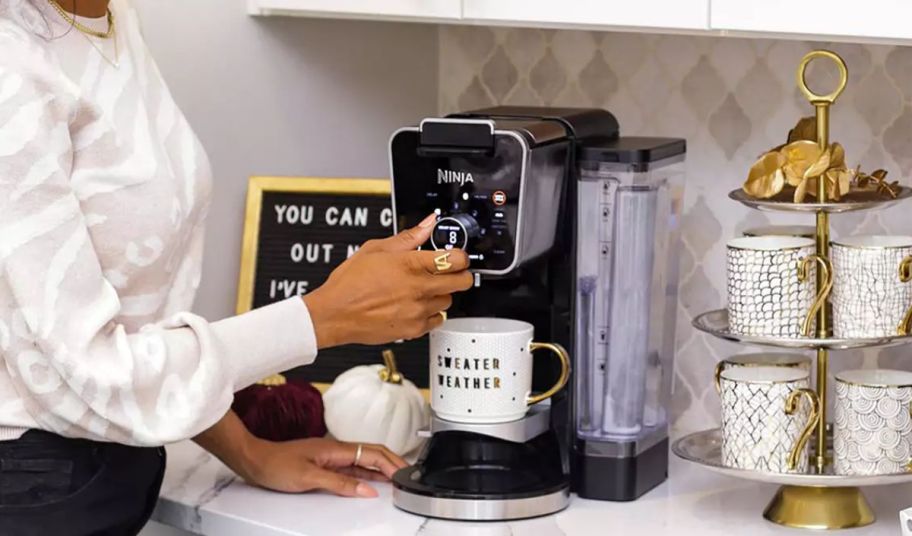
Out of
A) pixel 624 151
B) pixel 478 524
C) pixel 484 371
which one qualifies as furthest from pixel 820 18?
pixel 478 524

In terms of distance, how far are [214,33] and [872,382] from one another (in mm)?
900

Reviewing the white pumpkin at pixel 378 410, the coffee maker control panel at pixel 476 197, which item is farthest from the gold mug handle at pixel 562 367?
the white pumpkin at pixel 378 410

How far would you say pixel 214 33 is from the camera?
1771 millimetres

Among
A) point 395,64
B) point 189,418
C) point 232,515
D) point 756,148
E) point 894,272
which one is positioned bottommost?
point 232,515

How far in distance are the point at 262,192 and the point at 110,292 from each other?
63 centimetres

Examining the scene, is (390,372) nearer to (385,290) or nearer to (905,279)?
(385,290)

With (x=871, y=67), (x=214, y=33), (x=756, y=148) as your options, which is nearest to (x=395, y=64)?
(x=214, y=33)

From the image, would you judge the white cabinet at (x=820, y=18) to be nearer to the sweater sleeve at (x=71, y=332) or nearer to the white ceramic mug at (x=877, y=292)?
the white ceramic mug at (x=877, y=292)

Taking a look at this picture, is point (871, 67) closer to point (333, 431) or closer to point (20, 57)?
point (333, 431)

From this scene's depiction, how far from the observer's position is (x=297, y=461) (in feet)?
5.05

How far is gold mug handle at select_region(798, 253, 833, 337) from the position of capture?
Answer: 1383 mm

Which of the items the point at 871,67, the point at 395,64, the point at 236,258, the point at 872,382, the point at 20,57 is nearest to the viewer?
the point at 20,57

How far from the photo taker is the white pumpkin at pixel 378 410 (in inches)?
64.8

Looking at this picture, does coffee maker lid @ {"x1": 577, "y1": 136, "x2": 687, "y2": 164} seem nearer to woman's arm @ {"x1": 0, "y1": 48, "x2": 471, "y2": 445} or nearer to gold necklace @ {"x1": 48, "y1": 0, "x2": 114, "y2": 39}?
woman's arm @ {"x1": 0, "y1": 48, "x2": 471, "y2": 445}
